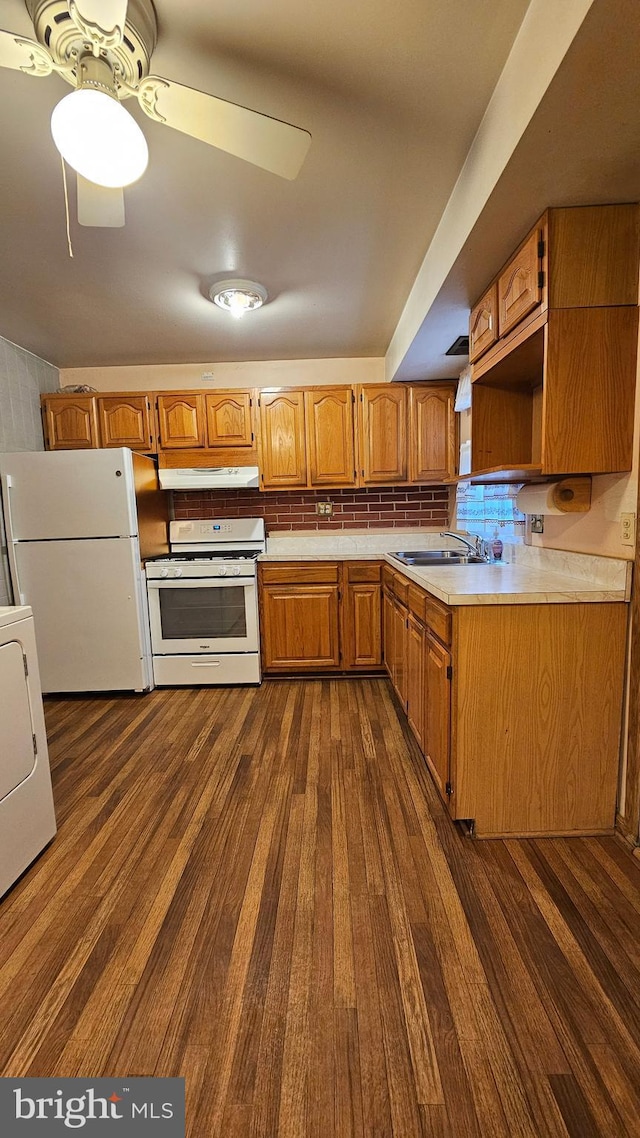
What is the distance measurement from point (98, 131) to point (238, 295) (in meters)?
1.36

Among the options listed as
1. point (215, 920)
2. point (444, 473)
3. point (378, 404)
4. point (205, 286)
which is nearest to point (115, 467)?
point (205, 286)

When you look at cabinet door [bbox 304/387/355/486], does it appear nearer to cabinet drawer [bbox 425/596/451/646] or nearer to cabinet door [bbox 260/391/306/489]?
cabinet door [bbox 260/391/306/489]

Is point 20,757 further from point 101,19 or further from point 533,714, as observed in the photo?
point 101,19

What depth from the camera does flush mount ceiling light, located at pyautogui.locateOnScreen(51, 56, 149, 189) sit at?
101cm

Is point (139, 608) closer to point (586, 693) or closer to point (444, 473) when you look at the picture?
point (444, 473)

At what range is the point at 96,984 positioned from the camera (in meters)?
1.15

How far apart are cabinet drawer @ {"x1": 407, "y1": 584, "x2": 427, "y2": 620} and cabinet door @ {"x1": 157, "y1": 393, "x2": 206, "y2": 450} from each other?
1997mm

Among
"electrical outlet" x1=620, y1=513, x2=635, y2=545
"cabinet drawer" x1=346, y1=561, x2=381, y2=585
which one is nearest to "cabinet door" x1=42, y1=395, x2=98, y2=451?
"cabinet drawer" x1=346, y1=561, x2=381, y2=585

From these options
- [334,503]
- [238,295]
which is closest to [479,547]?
[334,503]

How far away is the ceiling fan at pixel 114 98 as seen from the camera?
100 centimetres

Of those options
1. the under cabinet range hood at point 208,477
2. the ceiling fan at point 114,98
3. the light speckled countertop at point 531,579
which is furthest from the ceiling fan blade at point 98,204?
the under cabinet range hood at point 208,477

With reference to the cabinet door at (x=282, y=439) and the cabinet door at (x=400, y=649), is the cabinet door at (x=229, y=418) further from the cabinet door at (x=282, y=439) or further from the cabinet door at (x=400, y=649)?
the cabinet door at (x=400, y=649)

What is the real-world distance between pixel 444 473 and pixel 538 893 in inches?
102

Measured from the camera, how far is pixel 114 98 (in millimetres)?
1083
